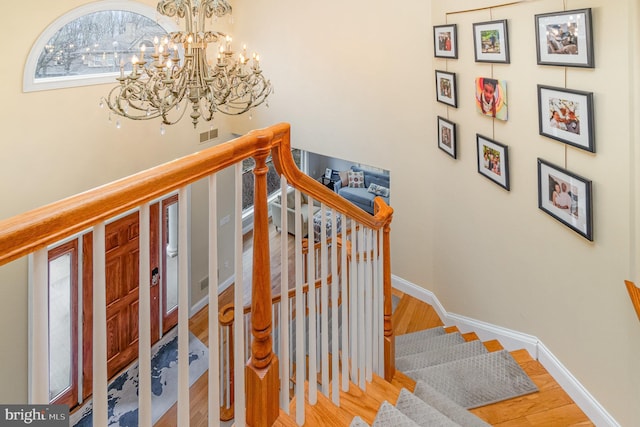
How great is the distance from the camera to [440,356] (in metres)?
3.09

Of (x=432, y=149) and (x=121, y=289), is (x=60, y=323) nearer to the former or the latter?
(x=121, y=289)

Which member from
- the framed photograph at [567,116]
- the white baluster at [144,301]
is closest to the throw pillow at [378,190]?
the framed photograph at [567,116]

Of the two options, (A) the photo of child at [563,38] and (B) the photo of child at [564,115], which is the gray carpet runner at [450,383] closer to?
(B) the photo of child at [564,115]

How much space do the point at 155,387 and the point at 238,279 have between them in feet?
12.6

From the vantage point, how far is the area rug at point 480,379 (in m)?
2.39

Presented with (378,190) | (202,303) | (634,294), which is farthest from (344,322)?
(378,190)

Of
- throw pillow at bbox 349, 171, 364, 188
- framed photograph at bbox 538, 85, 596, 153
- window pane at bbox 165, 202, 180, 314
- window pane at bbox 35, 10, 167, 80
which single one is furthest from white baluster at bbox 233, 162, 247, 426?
throw pillow at bbox 349, 171, 364, 188

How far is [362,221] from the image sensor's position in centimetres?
198

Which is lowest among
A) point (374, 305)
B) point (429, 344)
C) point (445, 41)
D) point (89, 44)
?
point (429, 344)

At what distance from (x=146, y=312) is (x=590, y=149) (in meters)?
2.30

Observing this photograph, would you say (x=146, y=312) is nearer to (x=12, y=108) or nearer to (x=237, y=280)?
(x=237, y=280)

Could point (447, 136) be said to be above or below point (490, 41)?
below

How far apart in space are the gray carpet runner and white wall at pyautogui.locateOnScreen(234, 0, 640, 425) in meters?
0.39

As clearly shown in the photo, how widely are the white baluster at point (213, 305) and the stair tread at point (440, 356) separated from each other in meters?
2.26
